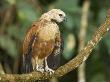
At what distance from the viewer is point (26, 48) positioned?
16.3ft

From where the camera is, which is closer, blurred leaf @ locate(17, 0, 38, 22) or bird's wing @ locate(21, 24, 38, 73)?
bird's wing @ locate(21, 24, 38, 73)

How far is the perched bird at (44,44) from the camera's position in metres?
4.82

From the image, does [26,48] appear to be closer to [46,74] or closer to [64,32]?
[46,74]

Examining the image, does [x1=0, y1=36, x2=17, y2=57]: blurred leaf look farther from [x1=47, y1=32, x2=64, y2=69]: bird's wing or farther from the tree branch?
the tree branch

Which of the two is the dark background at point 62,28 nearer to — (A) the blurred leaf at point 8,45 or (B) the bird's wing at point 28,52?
(A) the blurred leaf at point 8,45

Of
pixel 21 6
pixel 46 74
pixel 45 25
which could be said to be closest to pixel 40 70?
pixel 46 74

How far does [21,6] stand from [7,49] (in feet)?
2.20

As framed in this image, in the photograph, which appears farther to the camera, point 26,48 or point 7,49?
point 7,49

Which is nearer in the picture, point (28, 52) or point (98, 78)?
point (28, 52)

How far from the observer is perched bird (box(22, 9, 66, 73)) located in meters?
4.82

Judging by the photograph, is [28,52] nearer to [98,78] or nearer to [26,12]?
[26,12]

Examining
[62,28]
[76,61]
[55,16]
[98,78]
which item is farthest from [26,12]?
[76,61]

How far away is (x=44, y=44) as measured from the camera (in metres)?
4.81

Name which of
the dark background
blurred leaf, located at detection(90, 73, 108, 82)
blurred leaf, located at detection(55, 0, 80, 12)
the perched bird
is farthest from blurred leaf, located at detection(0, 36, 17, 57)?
the perched bird
